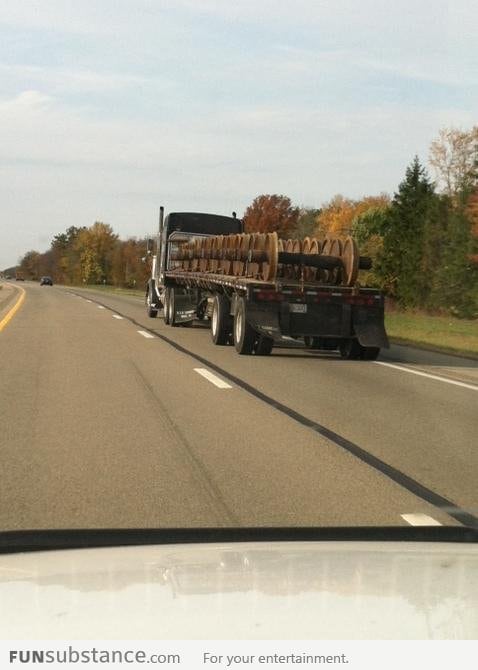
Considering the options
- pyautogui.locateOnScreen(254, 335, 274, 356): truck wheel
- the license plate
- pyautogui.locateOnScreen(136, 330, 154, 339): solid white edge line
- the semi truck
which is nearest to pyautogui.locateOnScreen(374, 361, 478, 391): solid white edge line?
the semi truck

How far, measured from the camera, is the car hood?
9.29 feet

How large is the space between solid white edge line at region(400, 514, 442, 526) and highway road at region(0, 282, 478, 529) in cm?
3

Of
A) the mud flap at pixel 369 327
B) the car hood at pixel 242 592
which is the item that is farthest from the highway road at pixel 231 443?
the car hood at pixel 242 592

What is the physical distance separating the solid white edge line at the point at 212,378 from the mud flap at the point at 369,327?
3772 mm

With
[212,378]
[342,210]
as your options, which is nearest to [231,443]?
[212,378]

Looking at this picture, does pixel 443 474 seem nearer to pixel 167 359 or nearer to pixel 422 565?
pixel 422 565

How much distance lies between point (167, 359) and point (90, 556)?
12905 millimetres

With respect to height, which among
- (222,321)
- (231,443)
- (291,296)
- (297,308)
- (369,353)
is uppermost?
(291,296)

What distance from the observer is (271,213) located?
111m

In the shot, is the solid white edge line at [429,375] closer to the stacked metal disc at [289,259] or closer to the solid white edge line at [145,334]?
the stacked metal disc at [289,259]

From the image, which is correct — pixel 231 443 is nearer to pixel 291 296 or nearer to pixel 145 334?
pixel 291 296

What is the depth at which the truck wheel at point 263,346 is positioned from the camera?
60.0ft

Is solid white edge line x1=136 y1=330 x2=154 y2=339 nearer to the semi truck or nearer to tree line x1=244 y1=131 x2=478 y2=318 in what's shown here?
the semi truck

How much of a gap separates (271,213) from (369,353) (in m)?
94.2
